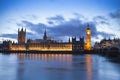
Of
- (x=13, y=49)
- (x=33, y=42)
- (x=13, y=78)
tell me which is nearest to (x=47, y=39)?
(x=33, y=42)

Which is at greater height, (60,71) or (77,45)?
(77,45)

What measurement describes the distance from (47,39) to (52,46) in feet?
25.3

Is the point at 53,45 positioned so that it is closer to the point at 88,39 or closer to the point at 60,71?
the point at 88,39

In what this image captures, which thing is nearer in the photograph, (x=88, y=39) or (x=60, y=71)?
(x=60, y=71)

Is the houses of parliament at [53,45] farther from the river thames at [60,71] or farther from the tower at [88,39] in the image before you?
the river thames at [60,71]

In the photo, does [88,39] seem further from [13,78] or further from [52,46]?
[13,78]

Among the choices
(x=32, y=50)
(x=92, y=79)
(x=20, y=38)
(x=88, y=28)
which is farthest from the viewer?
(x=20, y=38)

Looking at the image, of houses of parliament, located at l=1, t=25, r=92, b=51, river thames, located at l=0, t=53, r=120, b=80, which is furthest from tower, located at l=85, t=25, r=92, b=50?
river thames, located at l=0, t=53, r=120, b=80

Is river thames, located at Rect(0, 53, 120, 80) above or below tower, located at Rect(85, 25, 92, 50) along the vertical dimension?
below

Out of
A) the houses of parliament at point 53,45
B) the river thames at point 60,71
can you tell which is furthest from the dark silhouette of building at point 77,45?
the river thames at point 60,71

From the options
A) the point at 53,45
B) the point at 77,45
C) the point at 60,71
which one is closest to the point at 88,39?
the point at 77,45

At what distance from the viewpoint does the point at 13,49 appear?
13650 centimetres

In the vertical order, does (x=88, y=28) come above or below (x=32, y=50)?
above

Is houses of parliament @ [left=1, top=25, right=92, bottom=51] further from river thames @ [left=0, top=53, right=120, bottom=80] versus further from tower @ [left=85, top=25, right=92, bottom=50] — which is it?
→ river thames @ [left=0, top=53, right=120, bottom=80]
